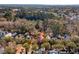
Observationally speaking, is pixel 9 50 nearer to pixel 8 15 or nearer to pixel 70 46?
pixel 8 15

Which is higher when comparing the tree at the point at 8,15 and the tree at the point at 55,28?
the tree at the point at 8,15

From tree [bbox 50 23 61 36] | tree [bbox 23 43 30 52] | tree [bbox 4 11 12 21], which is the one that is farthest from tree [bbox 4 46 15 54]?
tree [bbox 50 23 61 36]

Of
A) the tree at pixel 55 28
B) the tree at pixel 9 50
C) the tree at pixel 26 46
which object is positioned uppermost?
the tree at pixel 55 28

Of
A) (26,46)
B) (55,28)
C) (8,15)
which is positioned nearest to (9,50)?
(26,46)

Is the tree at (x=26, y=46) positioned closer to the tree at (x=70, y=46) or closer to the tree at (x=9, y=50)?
the tree at (x=9, y=50)

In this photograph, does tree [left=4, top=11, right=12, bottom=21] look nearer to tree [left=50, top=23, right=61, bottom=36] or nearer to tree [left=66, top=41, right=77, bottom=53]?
tree [left=50, top=23, right=61, bottom=36]

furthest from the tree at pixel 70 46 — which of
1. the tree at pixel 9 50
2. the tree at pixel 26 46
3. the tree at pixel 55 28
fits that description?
the tree at pixel 9 50

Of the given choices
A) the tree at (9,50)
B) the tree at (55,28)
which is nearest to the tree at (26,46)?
the tree at (9,50)
